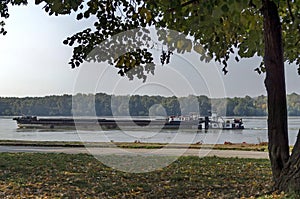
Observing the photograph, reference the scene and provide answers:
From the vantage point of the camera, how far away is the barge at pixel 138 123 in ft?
83.3

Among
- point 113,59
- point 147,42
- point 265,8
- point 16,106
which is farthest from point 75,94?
point 16,106

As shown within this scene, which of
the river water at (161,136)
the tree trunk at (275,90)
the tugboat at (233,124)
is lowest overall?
the river water at (161,136)

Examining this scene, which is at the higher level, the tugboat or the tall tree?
the tall tree

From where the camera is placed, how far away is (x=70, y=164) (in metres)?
8.67

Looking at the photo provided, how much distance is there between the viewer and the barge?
25397mm

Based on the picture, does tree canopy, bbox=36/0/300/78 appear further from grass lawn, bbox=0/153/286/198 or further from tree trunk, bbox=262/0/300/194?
grass lawn, bbox=0/153/286/198

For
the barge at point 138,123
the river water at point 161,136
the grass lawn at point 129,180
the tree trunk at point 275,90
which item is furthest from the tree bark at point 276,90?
the barge at point 138,123

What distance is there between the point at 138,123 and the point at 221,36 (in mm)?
27570

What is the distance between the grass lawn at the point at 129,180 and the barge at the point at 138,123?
1238cm

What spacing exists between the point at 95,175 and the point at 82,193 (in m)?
1.43

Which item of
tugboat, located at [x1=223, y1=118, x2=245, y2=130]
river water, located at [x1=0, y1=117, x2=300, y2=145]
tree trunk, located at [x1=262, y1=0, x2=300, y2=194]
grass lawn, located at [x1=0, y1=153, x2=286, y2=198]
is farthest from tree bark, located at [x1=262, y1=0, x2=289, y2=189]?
tugboat, located at [x1=223, y1=118, x2=245, y2=130]

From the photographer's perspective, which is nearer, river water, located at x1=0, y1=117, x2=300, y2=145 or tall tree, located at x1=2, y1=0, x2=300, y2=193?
tall tree, located at x1=2, y1=0, x2=300, y2=193

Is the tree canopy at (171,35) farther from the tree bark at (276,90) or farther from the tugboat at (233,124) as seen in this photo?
the tugboat at (233,124)

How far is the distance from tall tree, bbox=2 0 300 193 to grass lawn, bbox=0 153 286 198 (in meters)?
0.74
